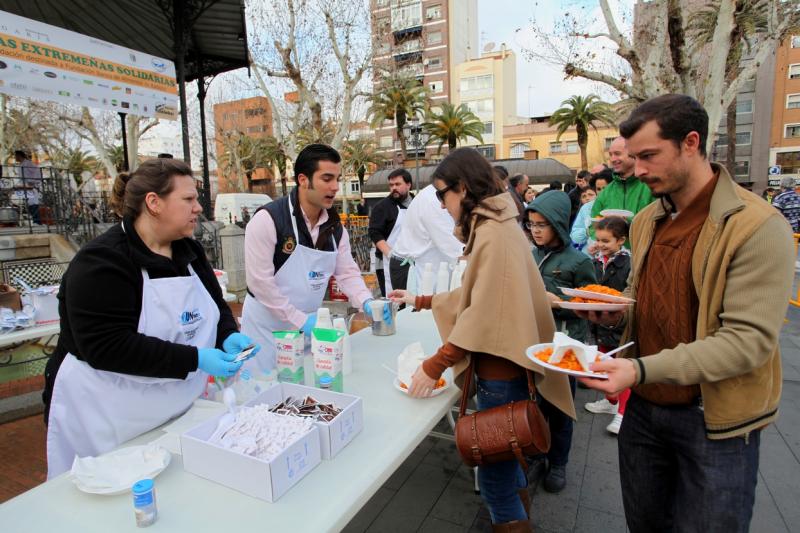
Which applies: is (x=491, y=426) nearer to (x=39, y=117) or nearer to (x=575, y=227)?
(x=575, y=227)

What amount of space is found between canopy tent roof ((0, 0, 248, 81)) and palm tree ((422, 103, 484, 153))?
80.1 ft

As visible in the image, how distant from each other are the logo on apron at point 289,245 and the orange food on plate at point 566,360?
1.52m

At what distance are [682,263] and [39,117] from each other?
30.2 m

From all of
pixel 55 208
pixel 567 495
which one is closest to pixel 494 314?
pixel 567 495

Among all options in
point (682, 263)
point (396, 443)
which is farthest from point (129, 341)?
point (682, 263)

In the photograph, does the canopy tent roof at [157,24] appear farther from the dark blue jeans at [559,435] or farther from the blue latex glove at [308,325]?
the dark blue jeans at [559,435]

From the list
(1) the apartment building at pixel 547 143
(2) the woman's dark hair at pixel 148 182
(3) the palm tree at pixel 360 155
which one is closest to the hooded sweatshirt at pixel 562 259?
(2) the woman's dark hair at pixel 148 182

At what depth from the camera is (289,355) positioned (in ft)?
6.27

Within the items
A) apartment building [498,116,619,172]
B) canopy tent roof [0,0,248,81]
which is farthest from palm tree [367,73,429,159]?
canopy tent roof [0,0,248,81]

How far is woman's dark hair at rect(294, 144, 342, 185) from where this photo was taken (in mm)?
2449

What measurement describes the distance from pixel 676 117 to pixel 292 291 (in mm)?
2022

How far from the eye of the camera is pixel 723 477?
4.41ft

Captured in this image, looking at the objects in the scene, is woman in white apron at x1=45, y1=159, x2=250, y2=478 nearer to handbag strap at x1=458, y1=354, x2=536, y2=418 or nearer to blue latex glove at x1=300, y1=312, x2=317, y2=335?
blue latex glove at x1=300, y1=312, x2=317, y2=335

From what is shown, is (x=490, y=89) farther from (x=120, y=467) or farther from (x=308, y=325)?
(x=120, y=467)
